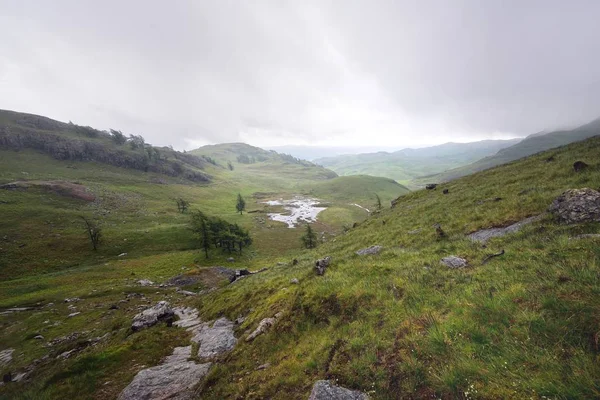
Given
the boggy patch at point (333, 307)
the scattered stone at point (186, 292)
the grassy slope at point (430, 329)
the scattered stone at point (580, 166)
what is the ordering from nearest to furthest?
the grassy slope at point (430, 329)
the boggy patch at point (333, 307)
the scattered stone at point (580, 166)
the scattered stone at point (186, 292)

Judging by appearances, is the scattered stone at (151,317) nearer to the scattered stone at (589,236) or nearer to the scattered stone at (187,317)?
the scattered stone at (187,317)

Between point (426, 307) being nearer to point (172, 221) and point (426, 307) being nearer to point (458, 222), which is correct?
point (458, 222)

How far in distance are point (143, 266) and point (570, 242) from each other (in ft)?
216

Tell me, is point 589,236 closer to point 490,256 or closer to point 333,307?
point 490,256

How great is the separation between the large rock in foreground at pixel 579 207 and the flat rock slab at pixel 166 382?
786 inches

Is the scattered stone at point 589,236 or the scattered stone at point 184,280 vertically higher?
the scattered stone at point 589,236

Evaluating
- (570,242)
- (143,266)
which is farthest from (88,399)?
(143,266)

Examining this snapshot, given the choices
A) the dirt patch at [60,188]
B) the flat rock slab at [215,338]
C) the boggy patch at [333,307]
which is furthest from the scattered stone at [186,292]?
the dirt patch at [60,188]

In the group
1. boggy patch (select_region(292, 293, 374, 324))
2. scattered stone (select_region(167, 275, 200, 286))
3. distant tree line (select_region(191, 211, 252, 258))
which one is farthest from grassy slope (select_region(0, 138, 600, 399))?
distant tree line (select_region(191, 211, 252, 258))

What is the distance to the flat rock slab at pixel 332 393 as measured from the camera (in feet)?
21.3

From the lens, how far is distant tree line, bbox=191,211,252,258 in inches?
2452

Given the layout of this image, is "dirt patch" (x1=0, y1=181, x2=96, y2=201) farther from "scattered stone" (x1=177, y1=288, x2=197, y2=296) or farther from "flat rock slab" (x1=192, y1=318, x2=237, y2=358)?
"flat rock slab" (x1=192, y1=318, x2=237, y2=358)

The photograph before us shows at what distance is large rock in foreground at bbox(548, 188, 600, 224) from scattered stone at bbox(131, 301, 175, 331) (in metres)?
29.9

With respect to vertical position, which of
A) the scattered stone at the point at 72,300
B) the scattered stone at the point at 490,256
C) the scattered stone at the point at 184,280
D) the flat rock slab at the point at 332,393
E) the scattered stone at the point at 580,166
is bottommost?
the scattered stone at the point at 184,280
